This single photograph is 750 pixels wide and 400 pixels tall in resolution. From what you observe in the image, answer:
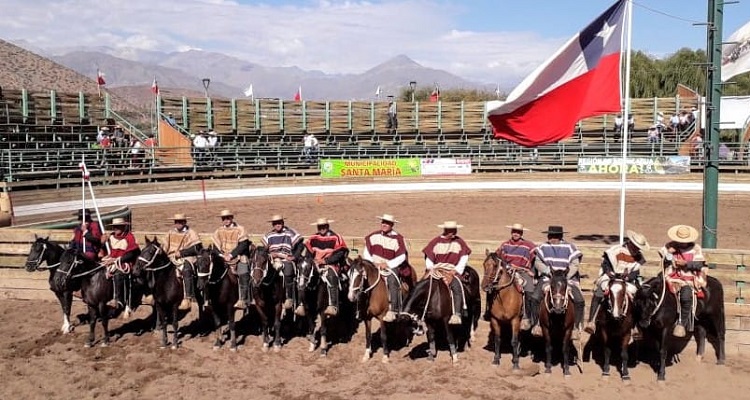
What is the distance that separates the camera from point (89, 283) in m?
11.6

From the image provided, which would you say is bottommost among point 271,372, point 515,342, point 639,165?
point 271,372

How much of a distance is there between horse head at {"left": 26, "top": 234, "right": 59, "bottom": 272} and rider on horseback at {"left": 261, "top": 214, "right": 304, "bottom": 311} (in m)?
3.94

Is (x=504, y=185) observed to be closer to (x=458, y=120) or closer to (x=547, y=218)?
(x=547, y=218)

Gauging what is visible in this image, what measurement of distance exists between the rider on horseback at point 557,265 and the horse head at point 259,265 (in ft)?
14.1

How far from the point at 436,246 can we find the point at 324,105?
3162 centimetres

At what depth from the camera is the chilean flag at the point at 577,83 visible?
38.0 ft

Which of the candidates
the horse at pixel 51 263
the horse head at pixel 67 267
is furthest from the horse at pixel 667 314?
the horse at pixel 51 263

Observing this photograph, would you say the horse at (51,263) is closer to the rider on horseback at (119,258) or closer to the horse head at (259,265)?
the rider on horseback at (119,258)

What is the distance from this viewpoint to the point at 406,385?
939 cm

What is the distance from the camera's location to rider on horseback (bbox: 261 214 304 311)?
10656 millimetres

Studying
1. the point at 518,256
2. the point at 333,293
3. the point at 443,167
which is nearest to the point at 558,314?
the point at 518,256

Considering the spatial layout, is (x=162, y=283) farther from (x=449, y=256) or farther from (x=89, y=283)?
(x=449, y=256)

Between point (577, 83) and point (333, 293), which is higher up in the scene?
point (577, 83)

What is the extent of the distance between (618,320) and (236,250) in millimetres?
6131
